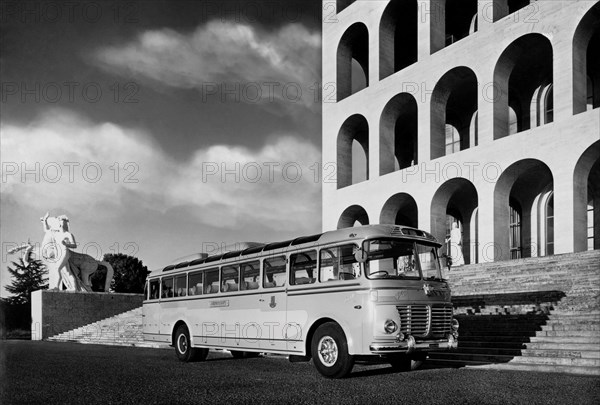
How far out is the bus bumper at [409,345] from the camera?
34.4 ft

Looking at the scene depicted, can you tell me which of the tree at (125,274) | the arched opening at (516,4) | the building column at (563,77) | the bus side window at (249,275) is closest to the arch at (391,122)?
the arched opening at (516,4)

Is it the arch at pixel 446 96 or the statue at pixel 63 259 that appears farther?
the statue at pixel 63 259

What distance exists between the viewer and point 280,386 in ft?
31.8

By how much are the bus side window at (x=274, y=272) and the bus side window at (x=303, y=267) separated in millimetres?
309

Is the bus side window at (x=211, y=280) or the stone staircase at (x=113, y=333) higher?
the bus side window at (x=211, y=280)

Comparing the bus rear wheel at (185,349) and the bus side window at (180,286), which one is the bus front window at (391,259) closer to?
the bus rear wheel at (185,349)

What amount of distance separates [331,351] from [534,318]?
622cm

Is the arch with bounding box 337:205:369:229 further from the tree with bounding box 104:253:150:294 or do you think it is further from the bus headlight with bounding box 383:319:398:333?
the tree with bounding box 104:253:150:294

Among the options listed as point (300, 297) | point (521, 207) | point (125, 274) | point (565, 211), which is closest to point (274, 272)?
point (300, 297)

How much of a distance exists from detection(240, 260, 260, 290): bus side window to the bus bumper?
3731 millimetres

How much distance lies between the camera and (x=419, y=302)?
11016 millimetres

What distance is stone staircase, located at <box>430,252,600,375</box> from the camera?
489 inches

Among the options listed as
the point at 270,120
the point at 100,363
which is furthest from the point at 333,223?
the point at 100,363

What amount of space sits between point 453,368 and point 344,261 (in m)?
3.68
